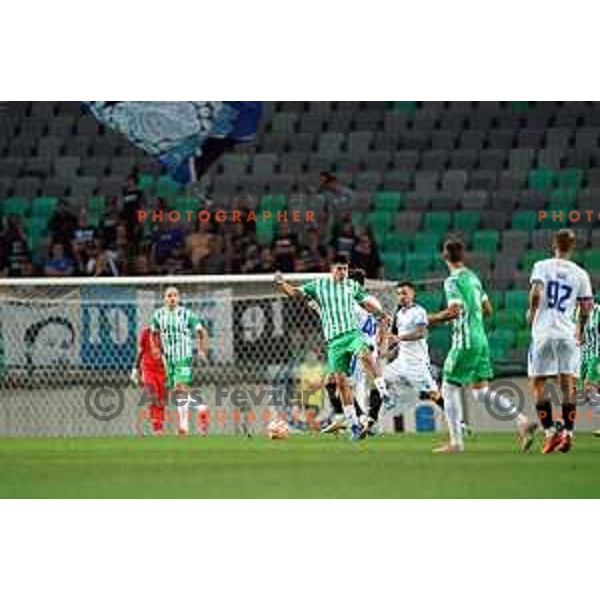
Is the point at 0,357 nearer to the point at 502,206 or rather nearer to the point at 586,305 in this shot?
the point at 502,206

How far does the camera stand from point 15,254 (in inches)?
593

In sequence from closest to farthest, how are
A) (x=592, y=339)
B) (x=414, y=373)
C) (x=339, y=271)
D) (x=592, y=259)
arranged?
(x=339, y=271) < (x=414, y=373) < (x=592, y=259) < (x=592, y=339)

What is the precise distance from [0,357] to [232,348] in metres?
1.72

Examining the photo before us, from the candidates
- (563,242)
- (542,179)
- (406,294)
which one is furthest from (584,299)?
(542,179)

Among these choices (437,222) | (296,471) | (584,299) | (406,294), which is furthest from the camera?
(437,222)

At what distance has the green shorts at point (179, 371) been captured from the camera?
14.7 m

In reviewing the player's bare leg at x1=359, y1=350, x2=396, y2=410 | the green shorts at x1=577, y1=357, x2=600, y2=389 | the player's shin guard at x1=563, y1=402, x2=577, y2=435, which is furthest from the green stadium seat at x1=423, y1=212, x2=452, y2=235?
the player's shin guard at x1=563, y1=402, x2=577, y2=435

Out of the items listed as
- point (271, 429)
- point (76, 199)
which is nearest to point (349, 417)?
point (271, 429)

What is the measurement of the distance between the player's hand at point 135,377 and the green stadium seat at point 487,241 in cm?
256

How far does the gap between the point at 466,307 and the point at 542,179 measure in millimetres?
3386

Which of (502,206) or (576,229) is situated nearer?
(576,229)

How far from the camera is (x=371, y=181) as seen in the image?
15016 millimetres

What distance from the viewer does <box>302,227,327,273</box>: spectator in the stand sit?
14.7 metres

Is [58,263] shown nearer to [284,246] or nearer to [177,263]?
[177,263]
